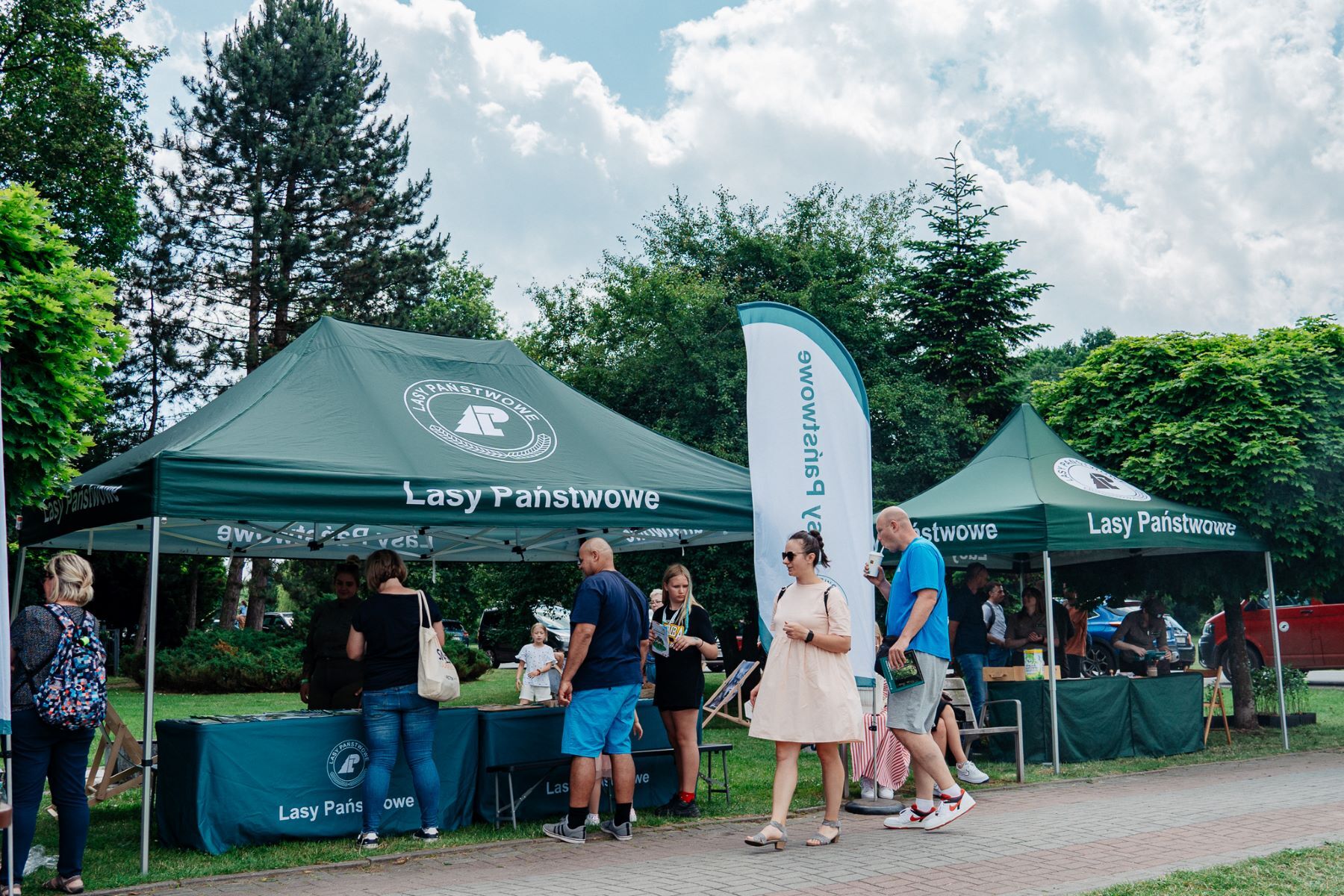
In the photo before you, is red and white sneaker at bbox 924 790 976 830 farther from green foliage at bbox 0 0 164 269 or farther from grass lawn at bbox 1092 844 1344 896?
green foliage at bbox 0 0 164 269

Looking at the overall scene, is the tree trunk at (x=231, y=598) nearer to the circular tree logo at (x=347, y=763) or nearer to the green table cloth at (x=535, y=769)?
the green table cloth at (x=535, y=769)

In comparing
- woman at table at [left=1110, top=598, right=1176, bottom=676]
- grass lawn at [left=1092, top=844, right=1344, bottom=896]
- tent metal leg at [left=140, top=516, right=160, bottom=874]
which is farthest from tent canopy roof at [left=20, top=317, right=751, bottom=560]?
woman at table at [left=1110, top=598, right=1176, bottom=676]

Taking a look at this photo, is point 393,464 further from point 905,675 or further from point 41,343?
point 905,675

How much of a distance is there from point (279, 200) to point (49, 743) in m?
26.7

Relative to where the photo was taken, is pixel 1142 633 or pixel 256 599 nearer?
pixel 1142 633

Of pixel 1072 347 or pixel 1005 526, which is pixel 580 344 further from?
pixel 1072 347

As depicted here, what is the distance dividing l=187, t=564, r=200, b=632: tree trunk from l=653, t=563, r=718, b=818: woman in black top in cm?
2832

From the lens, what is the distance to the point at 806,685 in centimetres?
650

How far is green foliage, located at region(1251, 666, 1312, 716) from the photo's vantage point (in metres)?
14.5

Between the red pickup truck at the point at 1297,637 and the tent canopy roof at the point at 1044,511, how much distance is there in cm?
828

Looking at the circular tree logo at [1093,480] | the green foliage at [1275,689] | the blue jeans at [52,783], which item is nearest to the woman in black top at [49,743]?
the blue jeans at [52,783]

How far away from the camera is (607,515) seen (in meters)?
7.55

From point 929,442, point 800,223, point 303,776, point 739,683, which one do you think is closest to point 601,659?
point 303,776

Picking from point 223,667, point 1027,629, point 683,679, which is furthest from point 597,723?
point 223,667
